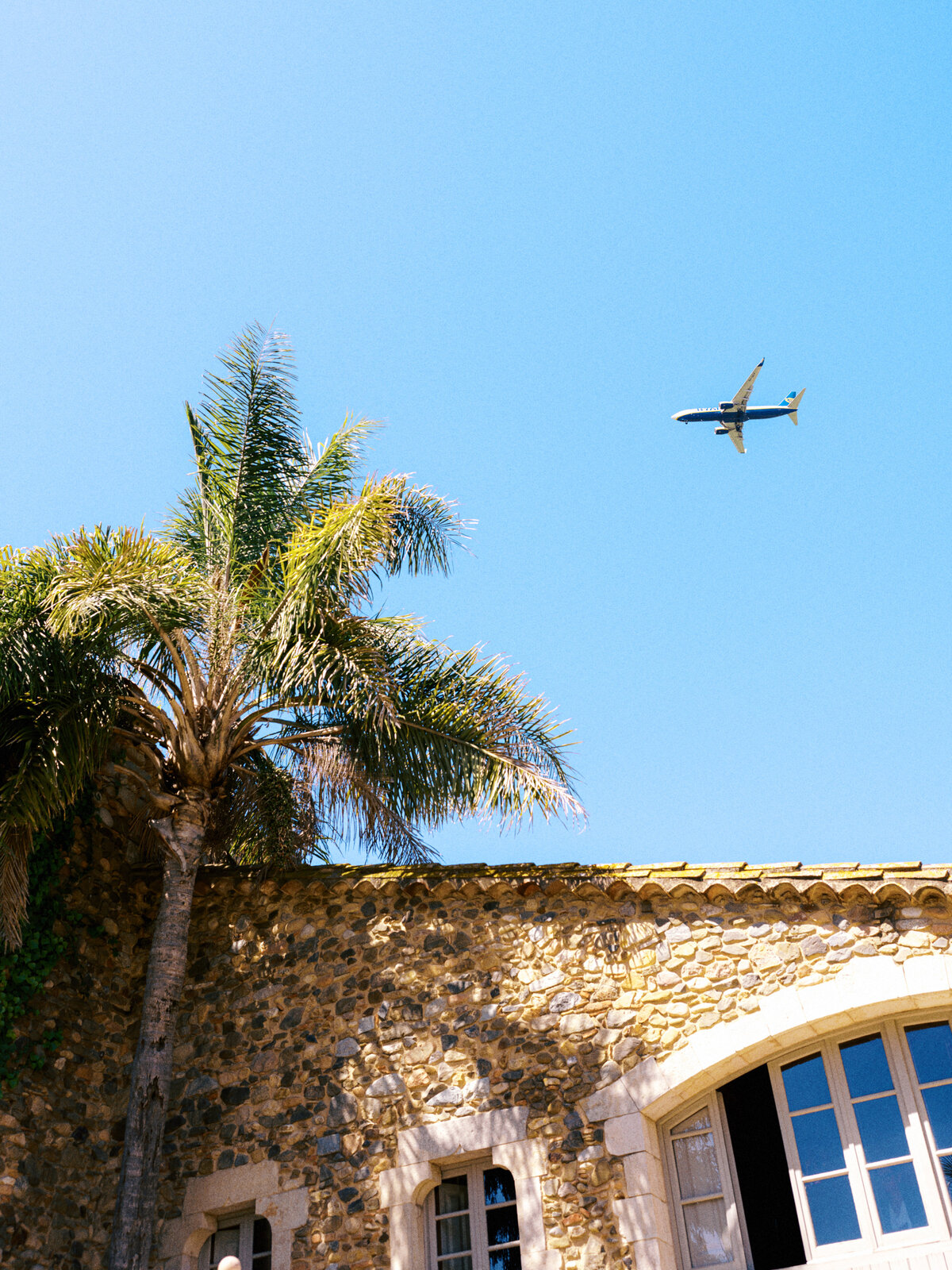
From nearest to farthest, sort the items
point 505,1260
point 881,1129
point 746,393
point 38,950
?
point 881,1129
point 505,1260
point 38,950
point 746,393

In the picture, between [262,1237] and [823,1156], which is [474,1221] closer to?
[262,1237]

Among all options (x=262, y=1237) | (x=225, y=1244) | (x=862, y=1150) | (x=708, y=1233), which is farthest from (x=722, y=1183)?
(x=225, y=1244)

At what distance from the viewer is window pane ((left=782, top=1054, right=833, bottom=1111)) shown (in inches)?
343

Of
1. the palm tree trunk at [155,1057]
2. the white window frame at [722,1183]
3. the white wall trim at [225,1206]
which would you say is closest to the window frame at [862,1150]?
the white window frame at [722,1183]

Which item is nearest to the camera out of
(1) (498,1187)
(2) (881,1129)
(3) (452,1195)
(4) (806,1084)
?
(2) (881,1129)

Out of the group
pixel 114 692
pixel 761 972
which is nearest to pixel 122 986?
pixel 114 692

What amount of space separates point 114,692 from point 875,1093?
6788mm

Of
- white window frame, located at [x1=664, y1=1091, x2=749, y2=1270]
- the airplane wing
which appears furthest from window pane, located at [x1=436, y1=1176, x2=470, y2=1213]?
the airplane wing

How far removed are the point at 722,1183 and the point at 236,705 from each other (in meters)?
5.61

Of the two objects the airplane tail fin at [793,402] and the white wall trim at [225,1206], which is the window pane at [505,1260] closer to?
the white wall trim at [225,1206]

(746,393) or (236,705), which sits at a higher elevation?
(746,393)

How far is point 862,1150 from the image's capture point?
330 inches

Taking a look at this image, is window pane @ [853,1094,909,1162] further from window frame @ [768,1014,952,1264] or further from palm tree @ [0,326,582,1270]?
palm tree @ [0,326,582,1270]

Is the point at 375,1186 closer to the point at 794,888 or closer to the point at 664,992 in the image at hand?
the point at 664,992
